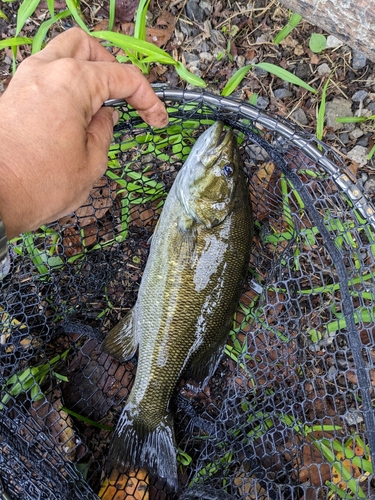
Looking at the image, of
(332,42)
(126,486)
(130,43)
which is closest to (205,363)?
(126,486)

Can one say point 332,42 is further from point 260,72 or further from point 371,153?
point 371,153

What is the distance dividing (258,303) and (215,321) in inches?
18.2

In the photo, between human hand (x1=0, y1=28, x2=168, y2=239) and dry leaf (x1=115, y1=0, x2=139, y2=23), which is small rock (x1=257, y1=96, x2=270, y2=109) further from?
human hand (x1=0, y1=28, x2=168, y2=239)

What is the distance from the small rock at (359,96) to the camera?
10.7 ft

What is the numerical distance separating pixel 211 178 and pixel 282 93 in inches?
43.1

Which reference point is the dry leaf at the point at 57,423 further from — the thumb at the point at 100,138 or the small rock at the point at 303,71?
the small rock at the point at 303,71

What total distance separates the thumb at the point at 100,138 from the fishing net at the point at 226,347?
0.36 m

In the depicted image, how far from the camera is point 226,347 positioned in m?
3.12

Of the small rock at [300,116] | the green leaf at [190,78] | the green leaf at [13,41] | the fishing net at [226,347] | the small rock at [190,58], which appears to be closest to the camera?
the fishing net at [226,347]

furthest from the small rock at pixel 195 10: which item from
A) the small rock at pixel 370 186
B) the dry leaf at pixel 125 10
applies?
the small rock at pixel 370 186

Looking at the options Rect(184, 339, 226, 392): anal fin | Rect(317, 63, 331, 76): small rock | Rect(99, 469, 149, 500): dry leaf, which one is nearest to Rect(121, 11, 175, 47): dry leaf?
Rect(317, 63, 331, 76): small rock

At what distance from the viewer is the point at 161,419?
282 centimetres

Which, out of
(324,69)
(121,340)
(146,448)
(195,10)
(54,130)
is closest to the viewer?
(54,130)

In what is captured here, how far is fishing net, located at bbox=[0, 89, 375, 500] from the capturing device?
279cm
